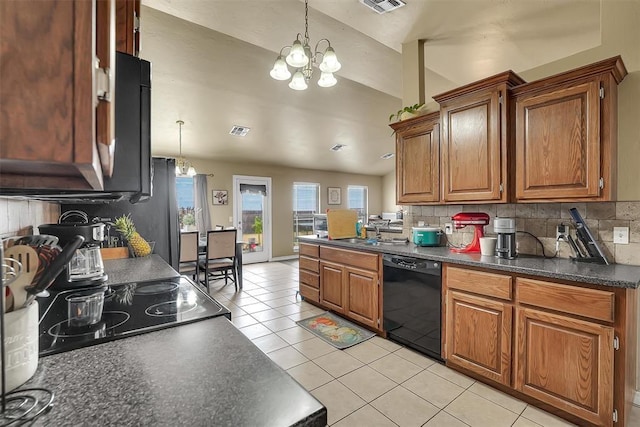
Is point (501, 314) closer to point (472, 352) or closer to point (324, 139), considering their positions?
point (472, 352)

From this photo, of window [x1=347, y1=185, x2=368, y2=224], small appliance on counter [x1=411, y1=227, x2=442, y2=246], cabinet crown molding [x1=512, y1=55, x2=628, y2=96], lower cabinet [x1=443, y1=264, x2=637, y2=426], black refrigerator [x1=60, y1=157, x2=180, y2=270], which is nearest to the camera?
lower cabinet [x1=443, y1=264, x2=637, y2=426]

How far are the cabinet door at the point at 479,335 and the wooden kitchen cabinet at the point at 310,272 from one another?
1723 mm

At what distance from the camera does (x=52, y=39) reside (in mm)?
335

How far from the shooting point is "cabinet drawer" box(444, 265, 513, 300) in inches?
76.9

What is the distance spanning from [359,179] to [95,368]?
851 cm

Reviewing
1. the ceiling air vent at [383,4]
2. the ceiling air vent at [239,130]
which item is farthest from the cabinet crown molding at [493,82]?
the ceiling air vent at [239,130]

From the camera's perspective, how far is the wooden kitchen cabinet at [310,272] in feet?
12.1

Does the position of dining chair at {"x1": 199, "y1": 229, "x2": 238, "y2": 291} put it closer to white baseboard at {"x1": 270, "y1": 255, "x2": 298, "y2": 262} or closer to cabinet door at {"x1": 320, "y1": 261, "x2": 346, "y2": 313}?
cabinet door at {"x1": 320, "y1": 261, "x2": 346, "y2": 313}

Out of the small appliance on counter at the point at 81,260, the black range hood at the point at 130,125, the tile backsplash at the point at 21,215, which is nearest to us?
the black range hood at the point at 130,125

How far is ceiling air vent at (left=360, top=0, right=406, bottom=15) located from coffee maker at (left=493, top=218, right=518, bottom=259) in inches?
73.0

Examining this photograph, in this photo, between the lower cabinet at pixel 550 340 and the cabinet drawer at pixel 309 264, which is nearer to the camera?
the lower cabinet at pixel 550 340

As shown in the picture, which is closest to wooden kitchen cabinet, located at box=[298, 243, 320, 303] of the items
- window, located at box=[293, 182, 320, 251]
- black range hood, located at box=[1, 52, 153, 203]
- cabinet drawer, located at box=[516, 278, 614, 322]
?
cabinet drawer, located at box=[516, 278, 614, 322]

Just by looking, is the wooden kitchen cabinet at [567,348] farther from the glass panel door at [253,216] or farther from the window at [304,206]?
the window at [304,206]

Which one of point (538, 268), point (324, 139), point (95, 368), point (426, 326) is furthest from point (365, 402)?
point (324, 139)
